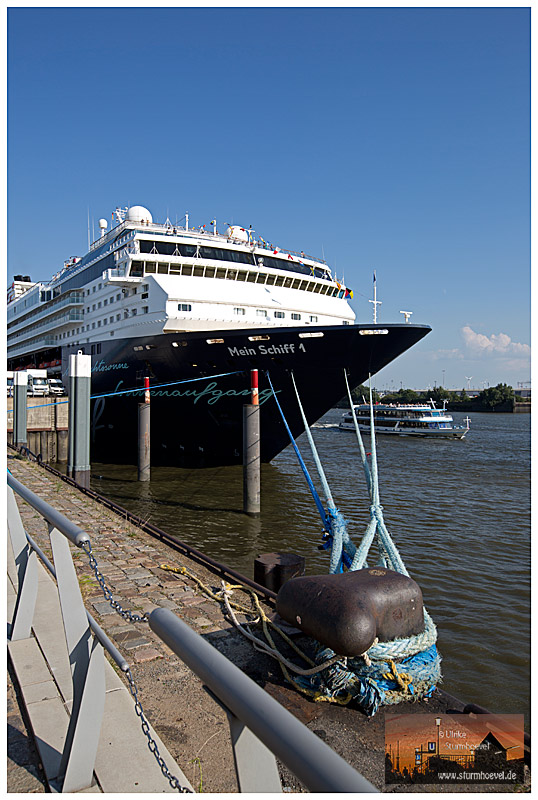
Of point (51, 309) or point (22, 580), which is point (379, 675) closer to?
point (22, 580)

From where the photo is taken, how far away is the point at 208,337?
16.9 m

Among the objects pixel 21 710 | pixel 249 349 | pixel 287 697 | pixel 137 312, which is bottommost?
pixel 287 697

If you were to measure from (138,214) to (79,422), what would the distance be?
14202 mm

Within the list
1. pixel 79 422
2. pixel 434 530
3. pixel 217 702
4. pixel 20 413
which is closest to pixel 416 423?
pixel 434 530

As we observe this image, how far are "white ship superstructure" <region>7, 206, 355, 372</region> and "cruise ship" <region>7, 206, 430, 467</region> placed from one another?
51mm

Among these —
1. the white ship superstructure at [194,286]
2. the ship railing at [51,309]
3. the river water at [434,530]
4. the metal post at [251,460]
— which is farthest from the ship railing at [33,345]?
the metal post at [251,460]

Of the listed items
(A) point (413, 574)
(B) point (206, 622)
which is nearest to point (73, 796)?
(B) point (206, 622)

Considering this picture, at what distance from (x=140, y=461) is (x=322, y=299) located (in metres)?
9.86

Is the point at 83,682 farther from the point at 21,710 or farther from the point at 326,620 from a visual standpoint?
the point at 326,620

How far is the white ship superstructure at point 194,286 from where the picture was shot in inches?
747

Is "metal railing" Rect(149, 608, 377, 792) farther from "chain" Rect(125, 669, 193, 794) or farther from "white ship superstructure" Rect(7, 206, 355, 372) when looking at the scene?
"white ship superstructure" Rect(7, 206, 355, 372)

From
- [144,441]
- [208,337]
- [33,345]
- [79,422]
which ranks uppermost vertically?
[33,345]

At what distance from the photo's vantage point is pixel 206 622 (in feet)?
16.9

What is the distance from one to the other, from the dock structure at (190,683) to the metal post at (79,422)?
6829 millimetres
